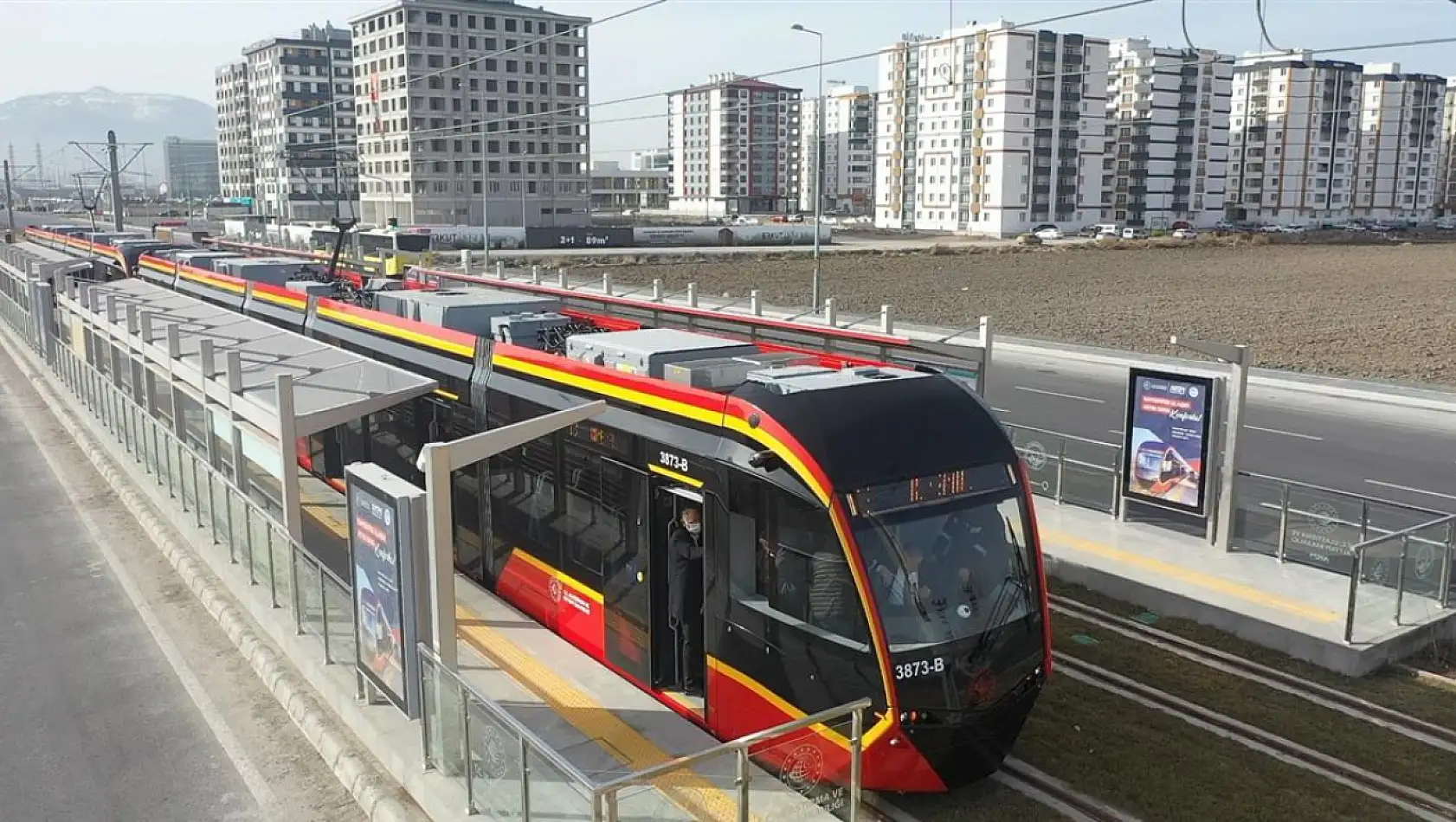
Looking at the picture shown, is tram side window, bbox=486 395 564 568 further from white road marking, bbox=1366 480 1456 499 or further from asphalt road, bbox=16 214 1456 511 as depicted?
white road marking, bbox=1366 480 1456 499

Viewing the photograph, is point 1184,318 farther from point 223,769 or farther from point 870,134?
point 870,134

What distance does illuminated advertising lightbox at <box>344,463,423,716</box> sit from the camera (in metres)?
8.31

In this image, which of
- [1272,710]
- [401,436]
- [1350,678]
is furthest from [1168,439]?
[401,436]

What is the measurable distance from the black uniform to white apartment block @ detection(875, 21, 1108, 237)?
370ft

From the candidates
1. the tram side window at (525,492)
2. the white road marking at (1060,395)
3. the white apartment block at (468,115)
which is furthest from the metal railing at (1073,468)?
the white apartment block at (468,115)

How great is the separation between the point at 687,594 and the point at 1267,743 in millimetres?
4845

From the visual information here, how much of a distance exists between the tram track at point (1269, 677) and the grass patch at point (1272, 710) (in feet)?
0.37

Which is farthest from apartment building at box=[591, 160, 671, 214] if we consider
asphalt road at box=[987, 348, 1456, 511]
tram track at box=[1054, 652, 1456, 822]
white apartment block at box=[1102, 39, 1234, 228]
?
tram track at box=[1054, 652, 1456, 822]

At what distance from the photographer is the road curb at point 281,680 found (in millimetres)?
8469

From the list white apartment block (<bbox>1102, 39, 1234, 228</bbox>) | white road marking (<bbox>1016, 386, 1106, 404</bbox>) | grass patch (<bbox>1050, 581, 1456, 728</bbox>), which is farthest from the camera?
white apartment block (<bbox>1102, 39, 1234, 228</bbox>)

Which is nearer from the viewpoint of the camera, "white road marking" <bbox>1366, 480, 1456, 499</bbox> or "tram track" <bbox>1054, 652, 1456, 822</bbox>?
"tram track" <bbox>1054, 652, 1456, 822</bbox>

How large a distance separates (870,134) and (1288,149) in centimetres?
5889

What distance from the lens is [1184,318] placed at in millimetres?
42281

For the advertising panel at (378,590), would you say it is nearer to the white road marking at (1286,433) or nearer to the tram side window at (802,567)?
the tram side window at (802,567)
